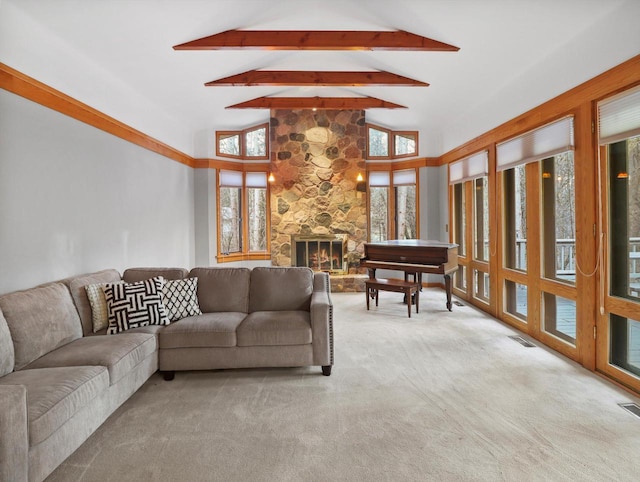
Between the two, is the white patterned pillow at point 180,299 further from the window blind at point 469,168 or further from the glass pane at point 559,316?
the window blind at point 469,168

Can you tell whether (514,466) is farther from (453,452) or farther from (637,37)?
(637,37)

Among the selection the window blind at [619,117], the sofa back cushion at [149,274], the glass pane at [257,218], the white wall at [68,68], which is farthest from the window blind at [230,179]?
the window blind at [619,117]

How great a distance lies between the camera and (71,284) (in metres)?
3.13

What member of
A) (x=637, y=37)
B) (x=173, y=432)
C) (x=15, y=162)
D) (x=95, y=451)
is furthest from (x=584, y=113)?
(x=15, y=162)

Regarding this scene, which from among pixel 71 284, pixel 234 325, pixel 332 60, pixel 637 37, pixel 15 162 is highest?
pixel 332 60

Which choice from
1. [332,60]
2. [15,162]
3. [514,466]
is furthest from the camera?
[332,60]

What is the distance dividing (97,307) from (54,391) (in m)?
1.28

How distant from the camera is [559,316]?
154 inches

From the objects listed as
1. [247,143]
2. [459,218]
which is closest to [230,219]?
[247,143]

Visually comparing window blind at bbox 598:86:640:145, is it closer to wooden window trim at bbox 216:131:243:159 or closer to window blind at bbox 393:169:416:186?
window blind at bbox 393:169:416:186

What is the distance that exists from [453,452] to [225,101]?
5.83 metres

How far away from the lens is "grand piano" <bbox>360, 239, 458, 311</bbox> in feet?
16.9

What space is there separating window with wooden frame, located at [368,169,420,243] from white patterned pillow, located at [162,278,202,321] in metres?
4.73

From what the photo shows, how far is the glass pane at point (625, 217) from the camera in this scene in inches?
112
